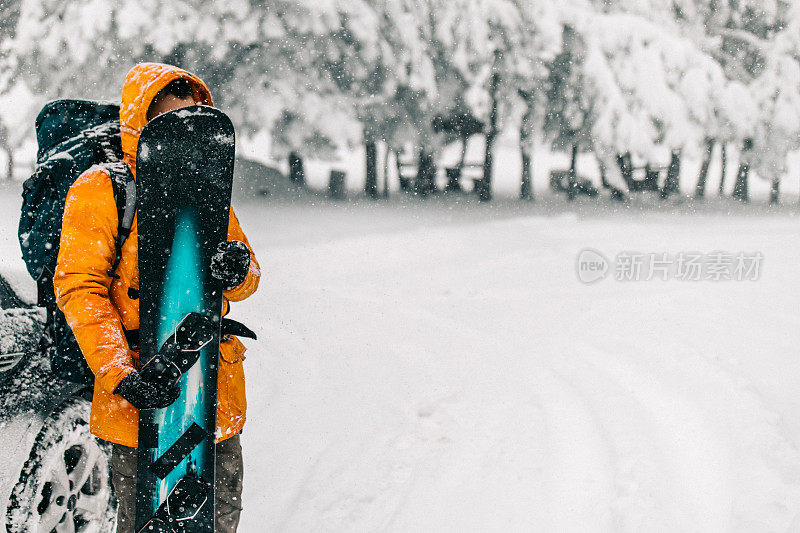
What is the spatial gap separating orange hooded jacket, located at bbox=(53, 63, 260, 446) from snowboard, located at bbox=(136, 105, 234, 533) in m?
0.07

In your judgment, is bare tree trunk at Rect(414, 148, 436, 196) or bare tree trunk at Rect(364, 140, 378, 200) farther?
bare tree trunk at Rect(414, 148, 436, 196)

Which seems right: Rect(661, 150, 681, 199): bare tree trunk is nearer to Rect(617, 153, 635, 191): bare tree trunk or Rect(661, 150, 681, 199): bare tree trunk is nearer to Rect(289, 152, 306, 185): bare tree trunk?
Rect(617, 153, 635, 191): bare tree trunk

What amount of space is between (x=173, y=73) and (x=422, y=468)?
2.79m

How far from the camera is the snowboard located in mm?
2262

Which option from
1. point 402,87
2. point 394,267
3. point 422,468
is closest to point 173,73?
point 422,468

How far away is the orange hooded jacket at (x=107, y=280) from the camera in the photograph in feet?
6.93

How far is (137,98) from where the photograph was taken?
229 cm

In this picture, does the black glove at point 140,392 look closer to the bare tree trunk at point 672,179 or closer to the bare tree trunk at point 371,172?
the bare tree trunk at point 371,172

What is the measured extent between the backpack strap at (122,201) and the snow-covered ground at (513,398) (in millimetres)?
1889

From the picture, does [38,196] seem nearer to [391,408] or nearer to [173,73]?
[173,73]

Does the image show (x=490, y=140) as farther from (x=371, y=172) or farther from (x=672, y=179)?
(x=672, y=179)

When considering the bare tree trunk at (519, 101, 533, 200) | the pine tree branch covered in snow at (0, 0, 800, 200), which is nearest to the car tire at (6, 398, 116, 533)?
the pine tree branch covered in snow at (0, 0, 800, 200)

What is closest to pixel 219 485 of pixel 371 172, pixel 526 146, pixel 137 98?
pixel 137 98

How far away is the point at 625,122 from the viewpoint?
655 inches
